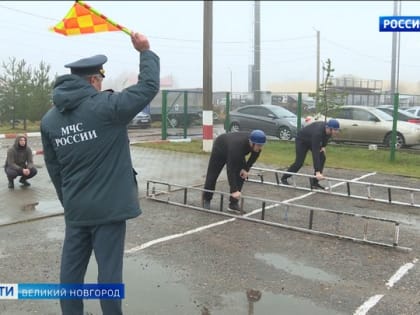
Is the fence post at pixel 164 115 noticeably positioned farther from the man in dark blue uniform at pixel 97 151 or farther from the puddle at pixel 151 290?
the man in dark blue uniform at pixel 97 151

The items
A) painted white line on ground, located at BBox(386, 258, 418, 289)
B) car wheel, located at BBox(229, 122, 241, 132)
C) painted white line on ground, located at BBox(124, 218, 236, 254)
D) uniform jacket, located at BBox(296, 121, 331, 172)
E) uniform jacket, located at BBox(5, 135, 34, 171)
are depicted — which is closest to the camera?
painted white line on ground, located at BBox(386, 258, 418, 289)

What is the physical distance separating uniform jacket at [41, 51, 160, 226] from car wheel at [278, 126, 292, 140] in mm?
15744

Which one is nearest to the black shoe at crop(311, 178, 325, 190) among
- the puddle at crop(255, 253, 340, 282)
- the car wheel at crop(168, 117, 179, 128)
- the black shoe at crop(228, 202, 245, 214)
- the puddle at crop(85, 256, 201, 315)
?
the black shoe at crop(228, 202, 245, 214)

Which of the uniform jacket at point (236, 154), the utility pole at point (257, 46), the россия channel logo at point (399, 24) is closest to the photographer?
the uniform jacket at point (236, 154)

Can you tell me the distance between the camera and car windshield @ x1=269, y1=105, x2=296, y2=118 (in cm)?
1903

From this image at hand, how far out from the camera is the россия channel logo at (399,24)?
9867mm

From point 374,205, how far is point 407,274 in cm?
359

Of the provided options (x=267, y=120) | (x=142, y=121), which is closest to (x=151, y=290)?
(x=267, y=120)

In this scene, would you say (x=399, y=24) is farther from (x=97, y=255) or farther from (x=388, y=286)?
(x=97, y=255)

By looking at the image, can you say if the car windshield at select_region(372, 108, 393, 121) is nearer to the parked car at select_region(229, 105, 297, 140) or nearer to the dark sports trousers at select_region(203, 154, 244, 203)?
the parked car at select_region(229, 105, 297, 140)

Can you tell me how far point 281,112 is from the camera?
19.2 meters

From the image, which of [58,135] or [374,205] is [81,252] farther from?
[374,205]

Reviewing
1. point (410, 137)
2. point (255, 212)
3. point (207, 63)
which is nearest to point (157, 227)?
point (255, 212)

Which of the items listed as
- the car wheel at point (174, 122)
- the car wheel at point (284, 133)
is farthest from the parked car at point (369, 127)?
the car wheel at point (174, 122)
